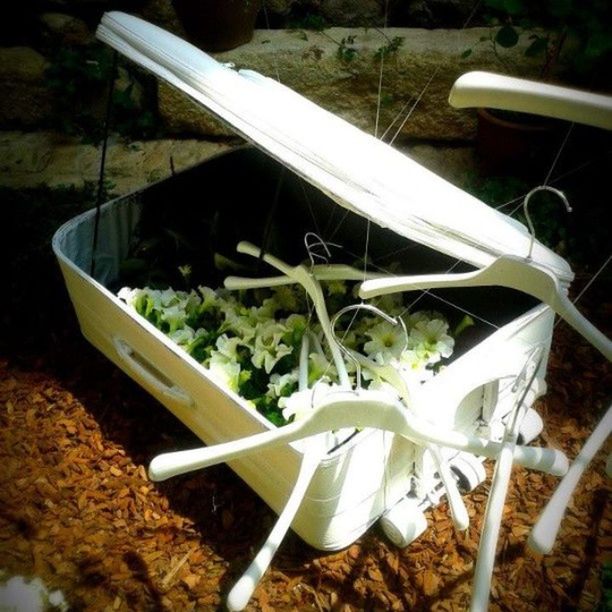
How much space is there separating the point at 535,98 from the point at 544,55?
71.8 inches

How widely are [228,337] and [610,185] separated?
1520 millimetres

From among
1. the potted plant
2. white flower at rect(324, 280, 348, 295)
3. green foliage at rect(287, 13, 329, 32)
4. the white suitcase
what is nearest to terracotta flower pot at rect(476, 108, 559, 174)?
the potted plant

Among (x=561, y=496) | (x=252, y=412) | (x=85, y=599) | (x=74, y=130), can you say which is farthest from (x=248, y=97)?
(x=74, y=130)

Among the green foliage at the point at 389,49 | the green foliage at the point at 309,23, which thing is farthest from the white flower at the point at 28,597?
the green foliage at the point at 309,23

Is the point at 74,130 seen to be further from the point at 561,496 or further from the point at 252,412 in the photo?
the point at 561,496

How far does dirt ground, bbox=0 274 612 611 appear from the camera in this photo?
1.16 meters

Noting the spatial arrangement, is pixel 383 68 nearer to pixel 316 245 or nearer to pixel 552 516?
pixel 316 245

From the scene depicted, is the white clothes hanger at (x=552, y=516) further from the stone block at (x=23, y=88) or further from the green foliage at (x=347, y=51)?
the stone block at (x=23, y=88)

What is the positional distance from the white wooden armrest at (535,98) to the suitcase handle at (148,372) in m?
0.79

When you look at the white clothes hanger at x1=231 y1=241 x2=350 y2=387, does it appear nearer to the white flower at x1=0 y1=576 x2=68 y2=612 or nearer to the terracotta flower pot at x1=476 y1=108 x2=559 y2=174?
the white flower at x1=0 y1=576 x2=68 y2=612

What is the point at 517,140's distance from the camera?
211 centimetres

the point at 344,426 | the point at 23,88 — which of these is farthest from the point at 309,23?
the point at 344,426

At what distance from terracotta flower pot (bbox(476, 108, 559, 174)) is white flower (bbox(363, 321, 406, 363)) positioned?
1269mm

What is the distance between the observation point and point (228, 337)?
4.17ft
